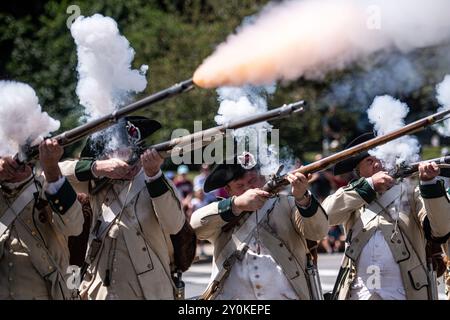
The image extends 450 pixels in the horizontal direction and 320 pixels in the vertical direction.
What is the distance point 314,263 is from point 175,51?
1539 cm

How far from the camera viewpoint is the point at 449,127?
7.69 meters

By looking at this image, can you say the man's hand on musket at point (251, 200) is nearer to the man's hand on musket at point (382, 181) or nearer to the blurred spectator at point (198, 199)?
the man's hand on musket at point (382, 181)

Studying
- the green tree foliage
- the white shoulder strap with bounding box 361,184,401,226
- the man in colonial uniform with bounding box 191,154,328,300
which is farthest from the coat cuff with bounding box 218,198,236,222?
the green tree foliage

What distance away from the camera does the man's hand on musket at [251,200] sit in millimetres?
7047

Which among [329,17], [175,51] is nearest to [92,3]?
[175,51]

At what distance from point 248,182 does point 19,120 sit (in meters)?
1.88

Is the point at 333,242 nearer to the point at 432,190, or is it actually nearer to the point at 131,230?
the point at 432,190

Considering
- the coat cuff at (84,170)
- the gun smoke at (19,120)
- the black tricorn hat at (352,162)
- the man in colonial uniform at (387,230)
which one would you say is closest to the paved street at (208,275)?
the black tricorn hat at (352,162)

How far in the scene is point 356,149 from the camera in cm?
693

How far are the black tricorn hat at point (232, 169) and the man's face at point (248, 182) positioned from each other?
30 mm

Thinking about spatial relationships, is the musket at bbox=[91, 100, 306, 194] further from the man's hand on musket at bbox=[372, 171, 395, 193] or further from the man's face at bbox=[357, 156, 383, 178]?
the man's face at bbox=[357, 156, 383, 178]

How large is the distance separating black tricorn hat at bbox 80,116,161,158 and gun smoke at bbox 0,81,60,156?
65 cm

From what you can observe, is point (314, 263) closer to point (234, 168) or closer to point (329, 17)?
point (234, 168)

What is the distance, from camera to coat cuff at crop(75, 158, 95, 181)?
703 cm
